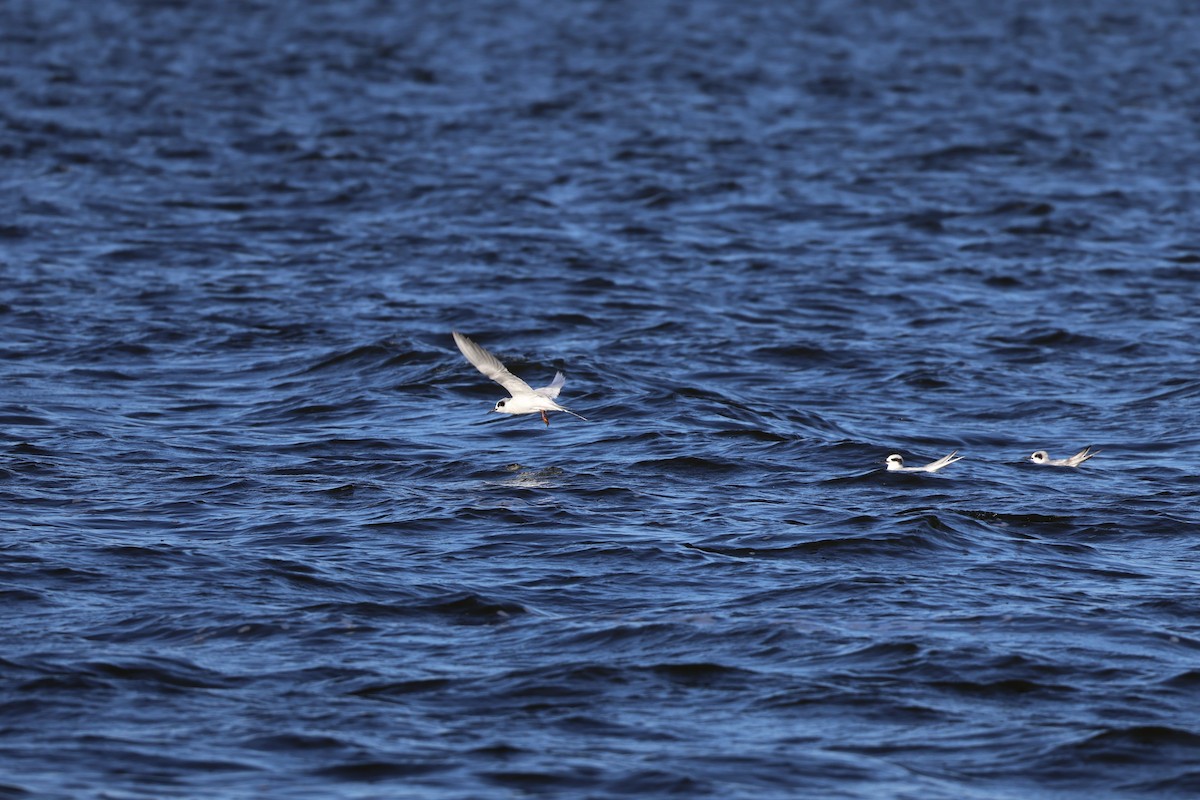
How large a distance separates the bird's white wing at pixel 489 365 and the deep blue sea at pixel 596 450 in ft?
2.50

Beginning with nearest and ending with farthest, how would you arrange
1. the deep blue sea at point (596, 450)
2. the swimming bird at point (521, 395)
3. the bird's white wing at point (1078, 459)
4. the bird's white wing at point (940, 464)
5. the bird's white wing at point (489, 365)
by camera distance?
the deep blue sea at point (596, 450)
the bird's white wing at point (489, 365)
the bird's white wing at point (940, 464)
the swimming bird at point (521, 395)
the bird's white wing at point (1078, 459)

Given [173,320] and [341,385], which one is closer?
[341,385]

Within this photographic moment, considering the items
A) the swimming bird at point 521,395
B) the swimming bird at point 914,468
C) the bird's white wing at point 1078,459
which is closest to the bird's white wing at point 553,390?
the swimming bird at point 521,395

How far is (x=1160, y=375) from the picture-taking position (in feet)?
68.5

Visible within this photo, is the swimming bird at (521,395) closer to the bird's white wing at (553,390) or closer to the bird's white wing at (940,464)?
the bird's white wing at (553,390)

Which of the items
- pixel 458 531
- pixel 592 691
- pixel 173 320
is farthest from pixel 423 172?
pixel 592 691

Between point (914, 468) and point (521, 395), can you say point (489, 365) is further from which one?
point (914, 468)

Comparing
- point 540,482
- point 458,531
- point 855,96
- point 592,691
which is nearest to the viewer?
point 592,691

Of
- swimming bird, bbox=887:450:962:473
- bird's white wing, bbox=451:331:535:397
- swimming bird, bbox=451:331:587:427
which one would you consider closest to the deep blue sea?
swimming bird, bbox=887:450:962:473

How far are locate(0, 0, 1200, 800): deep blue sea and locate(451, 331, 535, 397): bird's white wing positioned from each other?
761mm

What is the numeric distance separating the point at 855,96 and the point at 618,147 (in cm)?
934

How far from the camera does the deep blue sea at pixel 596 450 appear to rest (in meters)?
11.0

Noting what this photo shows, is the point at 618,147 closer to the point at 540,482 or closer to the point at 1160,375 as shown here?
the point at 1160,375

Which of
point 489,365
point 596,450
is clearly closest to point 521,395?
point 489,365
